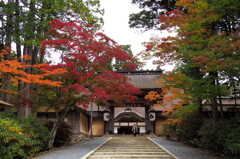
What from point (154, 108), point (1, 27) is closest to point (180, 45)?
point (1, 27)

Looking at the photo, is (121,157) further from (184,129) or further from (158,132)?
(158,132)

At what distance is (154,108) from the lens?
2222 centimetres

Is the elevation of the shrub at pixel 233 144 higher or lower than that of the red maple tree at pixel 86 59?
lower

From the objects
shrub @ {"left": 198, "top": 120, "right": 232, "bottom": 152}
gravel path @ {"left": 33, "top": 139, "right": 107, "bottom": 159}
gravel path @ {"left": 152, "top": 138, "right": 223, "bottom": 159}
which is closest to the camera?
shrub @ {"left": 198, "top": 120, "right": 232, "bottom": 152}

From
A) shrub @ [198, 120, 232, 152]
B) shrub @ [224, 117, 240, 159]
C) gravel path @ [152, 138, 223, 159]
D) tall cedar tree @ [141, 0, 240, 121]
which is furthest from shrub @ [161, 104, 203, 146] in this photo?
shrub @ [224, 117, 240, 159]

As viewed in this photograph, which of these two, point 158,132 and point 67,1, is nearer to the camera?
point 67,1

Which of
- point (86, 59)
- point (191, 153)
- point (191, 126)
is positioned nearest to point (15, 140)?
point (86, 59)

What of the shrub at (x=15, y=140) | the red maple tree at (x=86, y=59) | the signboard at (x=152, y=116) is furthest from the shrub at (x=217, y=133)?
the signboard at (x=152, y=116)

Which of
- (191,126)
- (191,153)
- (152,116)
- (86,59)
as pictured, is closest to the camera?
(191,153)

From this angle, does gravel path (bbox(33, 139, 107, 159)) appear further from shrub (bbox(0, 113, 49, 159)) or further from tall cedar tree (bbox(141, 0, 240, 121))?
tall cedar tree (bbox(141, 0, 240, 121))

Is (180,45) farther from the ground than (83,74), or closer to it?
farther from the ground

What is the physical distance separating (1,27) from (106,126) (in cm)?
1288

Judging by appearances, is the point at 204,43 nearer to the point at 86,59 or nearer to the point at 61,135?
the point at 86,59

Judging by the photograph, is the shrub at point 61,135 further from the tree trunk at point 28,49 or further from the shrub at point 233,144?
the shrub at point 233,144
